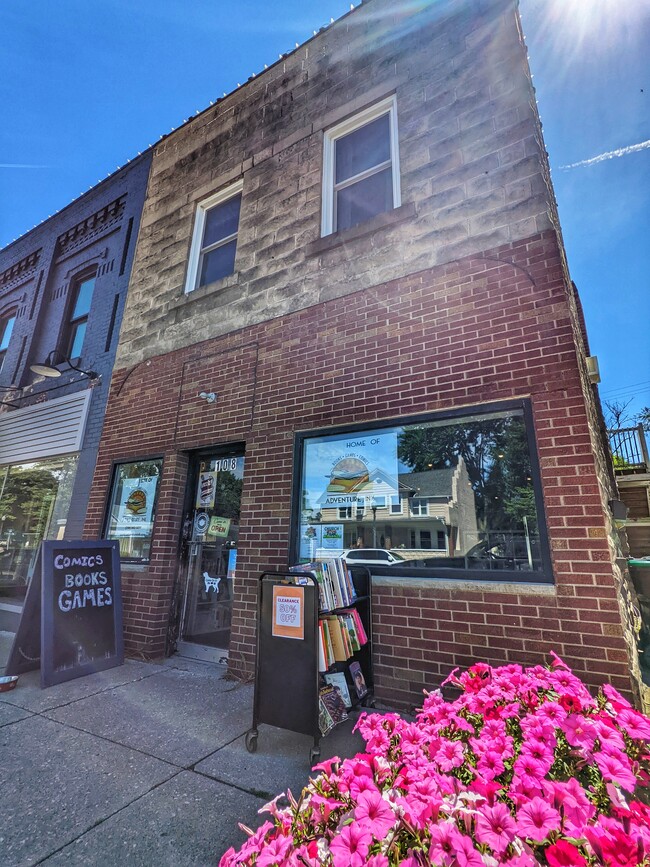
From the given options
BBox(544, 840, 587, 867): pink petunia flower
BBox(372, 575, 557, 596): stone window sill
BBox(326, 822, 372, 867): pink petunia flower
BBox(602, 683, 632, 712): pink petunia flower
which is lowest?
BBox(326, 822, 372, 867): pink petunia flower

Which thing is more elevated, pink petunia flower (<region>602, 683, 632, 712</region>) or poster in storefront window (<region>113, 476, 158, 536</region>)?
poster in storefront window (<region>113, 476, 158, 536</region>)

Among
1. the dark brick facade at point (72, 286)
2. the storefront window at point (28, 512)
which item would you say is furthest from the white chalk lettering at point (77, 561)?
the storefront window at point (28, 512)

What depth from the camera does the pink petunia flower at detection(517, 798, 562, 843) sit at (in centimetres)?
115

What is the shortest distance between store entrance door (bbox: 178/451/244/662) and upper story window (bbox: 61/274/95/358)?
4.56 metres

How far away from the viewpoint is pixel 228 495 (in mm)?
5129

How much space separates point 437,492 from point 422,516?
0.25 metres

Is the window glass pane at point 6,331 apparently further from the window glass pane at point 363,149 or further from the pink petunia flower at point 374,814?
the pink petunia flower at point 374,814

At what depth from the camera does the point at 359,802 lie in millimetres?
1295

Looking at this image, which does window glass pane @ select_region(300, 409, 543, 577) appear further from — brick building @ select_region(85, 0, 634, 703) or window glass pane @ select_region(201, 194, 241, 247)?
window glass pane @ select_region(201, 194, 241, 247)

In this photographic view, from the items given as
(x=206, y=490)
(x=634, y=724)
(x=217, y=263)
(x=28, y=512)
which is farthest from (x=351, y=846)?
(x=28, y=512)

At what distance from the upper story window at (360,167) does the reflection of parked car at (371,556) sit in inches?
147

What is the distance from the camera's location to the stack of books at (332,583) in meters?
2.98

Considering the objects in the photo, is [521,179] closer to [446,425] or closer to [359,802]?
[446,425]

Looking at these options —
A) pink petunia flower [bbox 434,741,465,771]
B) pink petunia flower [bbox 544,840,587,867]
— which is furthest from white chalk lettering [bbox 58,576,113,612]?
pink petunia flower [bbox 544,840,587,867]
